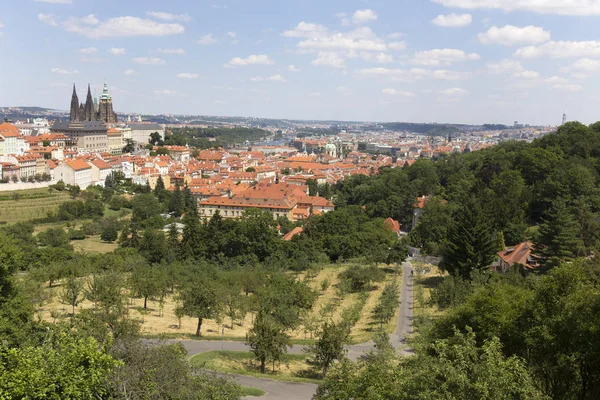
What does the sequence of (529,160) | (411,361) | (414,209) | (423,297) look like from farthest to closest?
(414,209)
(529,160)
(423,297)
(411,361)

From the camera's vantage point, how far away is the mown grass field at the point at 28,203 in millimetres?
56188

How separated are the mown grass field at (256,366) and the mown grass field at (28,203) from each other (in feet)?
143

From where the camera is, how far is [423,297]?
28047 mm

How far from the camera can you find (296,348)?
21453 mm

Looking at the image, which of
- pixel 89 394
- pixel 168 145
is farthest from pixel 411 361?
pixel 168 145

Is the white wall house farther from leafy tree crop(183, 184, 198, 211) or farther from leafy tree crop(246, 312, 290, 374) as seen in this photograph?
leafy tree crop(246, 312, 290, 374)

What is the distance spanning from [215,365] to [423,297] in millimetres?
13895

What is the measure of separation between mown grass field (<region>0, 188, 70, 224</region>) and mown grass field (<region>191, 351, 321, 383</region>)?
43667 mm

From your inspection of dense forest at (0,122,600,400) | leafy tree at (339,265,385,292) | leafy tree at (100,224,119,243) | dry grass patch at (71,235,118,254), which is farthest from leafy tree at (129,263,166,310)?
leafy tree at (100,224,119,243)

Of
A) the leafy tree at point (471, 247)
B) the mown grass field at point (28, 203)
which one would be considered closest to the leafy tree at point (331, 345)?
the leafy tree at point (471, 247)

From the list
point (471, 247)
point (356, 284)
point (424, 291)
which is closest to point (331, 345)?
point (471, 247)

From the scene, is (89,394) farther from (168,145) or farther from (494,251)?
(168,145)

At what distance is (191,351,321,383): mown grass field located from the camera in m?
17.2

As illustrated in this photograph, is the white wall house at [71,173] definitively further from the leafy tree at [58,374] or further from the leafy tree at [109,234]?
the leafy tree at [58,374]
